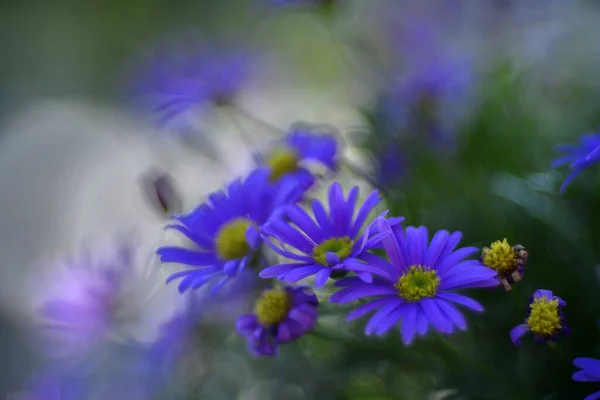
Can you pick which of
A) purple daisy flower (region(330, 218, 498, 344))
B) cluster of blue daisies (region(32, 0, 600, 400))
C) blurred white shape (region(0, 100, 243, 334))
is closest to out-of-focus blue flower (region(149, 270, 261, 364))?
cluster of blue daisies (region(32, 0, 600, 400))

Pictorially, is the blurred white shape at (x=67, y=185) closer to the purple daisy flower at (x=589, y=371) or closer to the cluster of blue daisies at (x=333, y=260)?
the cluster of blue daisies at (x=333, y=260)

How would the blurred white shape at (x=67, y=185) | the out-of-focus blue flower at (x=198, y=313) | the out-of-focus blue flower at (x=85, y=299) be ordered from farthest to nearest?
the blurred white shape at (x=67, y=185)
the out-of-focus blue flower at (x=85, y=299)
the out-of-focus blue flower at (x=198, y=313)

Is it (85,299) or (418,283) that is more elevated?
(418,283)

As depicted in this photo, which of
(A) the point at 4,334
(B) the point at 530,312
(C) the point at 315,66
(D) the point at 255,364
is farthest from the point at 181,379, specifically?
(C) the point at 315,66

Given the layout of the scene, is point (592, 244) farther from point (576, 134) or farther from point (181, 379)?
point (181, 379)

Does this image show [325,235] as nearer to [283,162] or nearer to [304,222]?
[304,222]

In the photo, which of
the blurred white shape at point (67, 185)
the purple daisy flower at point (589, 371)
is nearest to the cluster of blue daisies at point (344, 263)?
the purple daisy flower at point (589, 371)

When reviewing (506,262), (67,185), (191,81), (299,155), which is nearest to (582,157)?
(506,262)
